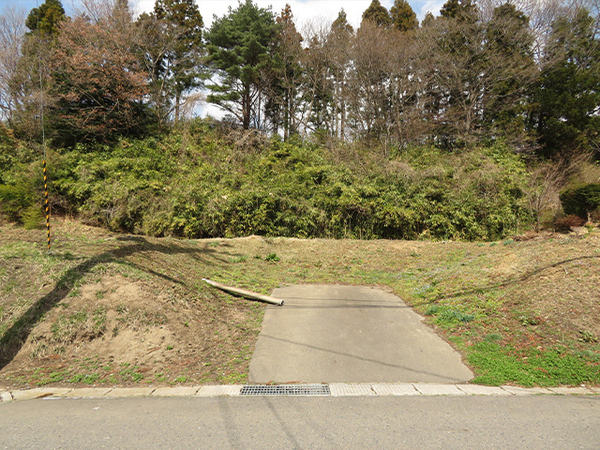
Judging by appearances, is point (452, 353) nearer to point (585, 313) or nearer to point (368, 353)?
point (368, 353)

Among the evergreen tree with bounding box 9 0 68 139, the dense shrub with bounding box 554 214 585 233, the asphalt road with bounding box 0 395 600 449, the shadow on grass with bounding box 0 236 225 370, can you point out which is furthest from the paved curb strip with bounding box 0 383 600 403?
the evergreen tree with bounding box 9 0 68 139

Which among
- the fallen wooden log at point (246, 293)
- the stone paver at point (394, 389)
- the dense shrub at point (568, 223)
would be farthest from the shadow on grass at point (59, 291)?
the dense shrub at point (568, 223)

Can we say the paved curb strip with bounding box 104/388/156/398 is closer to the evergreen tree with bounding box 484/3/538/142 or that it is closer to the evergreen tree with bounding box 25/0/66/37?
the evergreen tree with bounding box 484/3/538/142

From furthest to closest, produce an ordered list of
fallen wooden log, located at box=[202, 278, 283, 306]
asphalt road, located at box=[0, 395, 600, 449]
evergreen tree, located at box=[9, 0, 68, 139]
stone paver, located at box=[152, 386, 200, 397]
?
evergreen tree, located at box=[9, 0, 68, 139] → fallen wooden log, located at box=[202, 278, 283, 306] → stone paver, located at box=[152, 386, 200, 397] → asphalt road, located at box=[0, 395, 600, 449]

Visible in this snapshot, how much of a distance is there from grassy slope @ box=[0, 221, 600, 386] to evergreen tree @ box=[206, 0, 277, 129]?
1698 cm

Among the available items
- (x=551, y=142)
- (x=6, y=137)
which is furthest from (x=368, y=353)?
(x=551, y=142)

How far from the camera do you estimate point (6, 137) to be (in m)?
17.3

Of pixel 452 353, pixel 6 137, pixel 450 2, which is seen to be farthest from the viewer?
pixel 450 2

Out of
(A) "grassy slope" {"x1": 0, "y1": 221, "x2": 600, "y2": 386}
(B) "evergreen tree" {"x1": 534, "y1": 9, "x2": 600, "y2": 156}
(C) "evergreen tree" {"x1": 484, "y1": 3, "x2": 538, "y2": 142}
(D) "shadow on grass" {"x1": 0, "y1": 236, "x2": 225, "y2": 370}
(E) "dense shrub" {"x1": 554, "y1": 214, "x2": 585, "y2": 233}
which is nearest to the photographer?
(A) "grassy slope" {"x1": 0, "y1": 221, "x2": 600, "y2": 386}

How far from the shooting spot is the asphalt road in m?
2.70

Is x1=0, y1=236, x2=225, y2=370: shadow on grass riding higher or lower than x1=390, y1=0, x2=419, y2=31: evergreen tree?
lower

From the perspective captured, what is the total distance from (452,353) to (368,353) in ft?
3.83

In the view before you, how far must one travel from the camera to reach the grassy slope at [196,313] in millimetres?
4148

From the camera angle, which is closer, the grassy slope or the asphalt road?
the asphalt road
